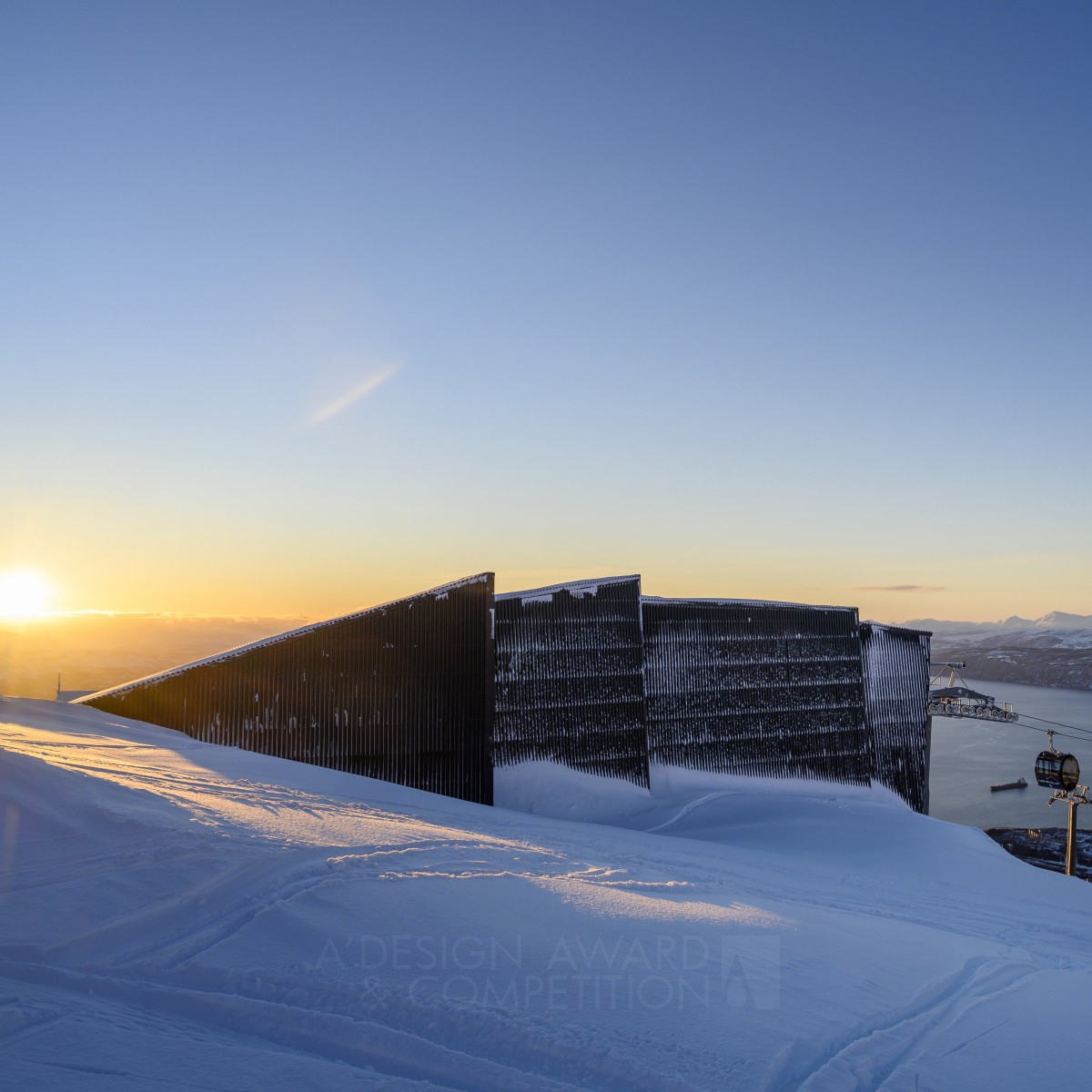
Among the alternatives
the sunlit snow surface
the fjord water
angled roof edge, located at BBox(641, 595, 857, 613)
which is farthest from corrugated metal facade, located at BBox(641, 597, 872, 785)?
the fjord water

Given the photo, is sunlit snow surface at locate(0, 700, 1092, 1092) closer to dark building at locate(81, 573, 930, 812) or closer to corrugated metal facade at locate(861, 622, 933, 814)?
dark building at locate(81, 573, 930, 812)

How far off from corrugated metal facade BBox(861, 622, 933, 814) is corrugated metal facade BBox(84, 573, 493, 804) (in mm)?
13001

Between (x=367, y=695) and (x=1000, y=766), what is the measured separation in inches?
2876

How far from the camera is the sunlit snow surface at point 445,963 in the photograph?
404cm

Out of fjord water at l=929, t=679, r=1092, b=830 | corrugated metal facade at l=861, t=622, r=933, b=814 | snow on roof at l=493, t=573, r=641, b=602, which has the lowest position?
fjord water at l=929, t=679, r=1092, b=830

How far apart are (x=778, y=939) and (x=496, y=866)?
271 centimetres

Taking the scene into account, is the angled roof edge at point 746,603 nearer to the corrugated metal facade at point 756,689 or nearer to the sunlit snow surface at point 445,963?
the corrugated metal facade at point 756,689

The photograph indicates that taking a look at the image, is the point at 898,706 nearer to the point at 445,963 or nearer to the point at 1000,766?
the point at 445,963

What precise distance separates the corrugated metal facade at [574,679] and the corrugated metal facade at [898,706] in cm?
859

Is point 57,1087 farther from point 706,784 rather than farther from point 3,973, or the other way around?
point 706,784

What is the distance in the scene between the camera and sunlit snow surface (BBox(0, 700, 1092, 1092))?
4.04 metres

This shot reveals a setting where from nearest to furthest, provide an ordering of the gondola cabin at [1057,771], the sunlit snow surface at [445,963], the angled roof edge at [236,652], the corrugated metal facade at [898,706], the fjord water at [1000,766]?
the sunlit snow surface at [445,963] → the angled roof edge at [236,652] → the corrugated metal facade at [898,706] → the gondola cabin at [1057,771] → the fjord water at [1000,766]

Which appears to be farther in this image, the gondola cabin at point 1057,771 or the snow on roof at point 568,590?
the gondola cabin at point 1057,771

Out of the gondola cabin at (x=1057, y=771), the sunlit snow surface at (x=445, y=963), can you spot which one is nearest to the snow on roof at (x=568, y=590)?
the sunlit snow surface at (x=445, y=963)
